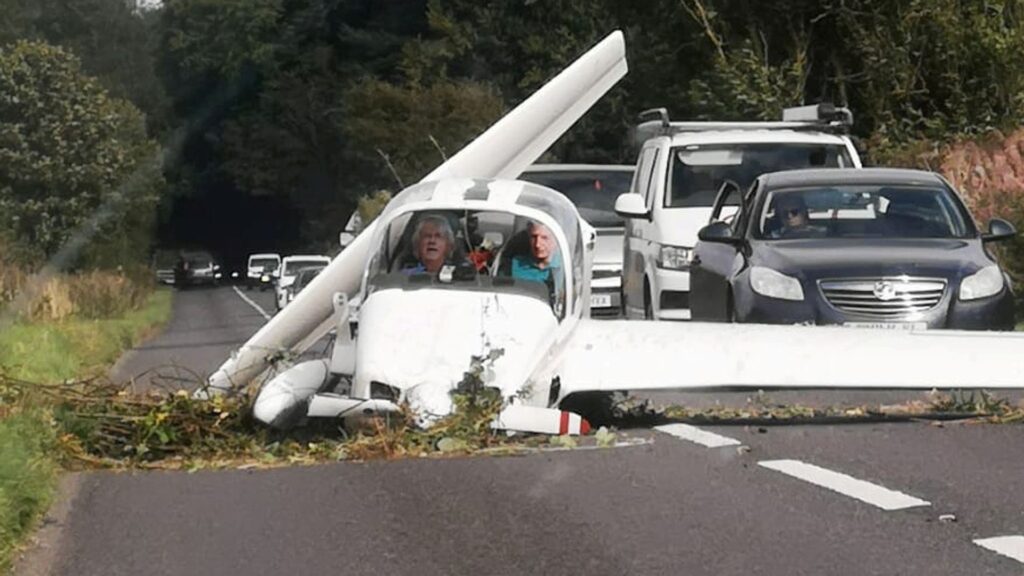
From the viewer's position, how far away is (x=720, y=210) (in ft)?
64.9

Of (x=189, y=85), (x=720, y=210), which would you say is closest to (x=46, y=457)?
(x=720, y=210)

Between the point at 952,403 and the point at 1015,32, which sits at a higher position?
the point at 1015,32

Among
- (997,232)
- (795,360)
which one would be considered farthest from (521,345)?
(997,232)

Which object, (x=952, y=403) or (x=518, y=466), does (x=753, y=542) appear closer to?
(x=518, y=466)

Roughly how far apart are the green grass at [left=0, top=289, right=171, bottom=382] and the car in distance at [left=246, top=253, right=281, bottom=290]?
43809mm

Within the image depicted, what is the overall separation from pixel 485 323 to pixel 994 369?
114 inches

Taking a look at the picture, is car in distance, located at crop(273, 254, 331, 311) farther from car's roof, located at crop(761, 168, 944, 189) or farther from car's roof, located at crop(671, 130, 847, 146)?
car's roof, located at crop(761, 168, 944, 189)

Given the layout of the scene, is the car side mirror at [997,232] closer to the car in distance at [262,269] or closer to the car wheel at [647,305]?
the car wheel at [647,305]

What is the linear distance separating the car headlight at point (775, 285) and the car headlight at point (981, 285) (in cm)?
109

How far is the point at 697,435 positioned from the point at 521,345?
1.16 metres

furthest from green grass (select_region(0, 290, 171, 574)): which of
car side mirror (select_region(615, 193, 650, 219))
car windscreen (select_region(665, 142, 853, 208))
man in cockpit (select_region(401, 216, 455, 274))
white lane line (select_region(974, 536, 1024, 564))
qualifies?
car windscreen (select_region(665, 142, 853, 208))

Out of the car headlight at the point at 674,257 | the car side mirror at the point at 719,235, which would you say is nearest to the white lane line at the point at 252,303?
the car headlight at the point at 674,257

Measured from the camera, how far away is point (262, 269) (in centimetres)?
8719

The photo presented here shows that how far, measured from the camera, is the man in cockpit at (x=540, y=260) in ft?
45.9
